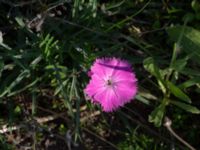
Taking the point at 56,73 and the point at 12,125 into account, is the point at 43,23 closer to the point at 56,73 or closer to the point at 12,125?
the point at 56,73

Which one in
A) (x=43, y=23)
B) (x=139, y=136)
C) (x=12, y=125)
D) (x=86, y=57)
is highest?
(x=43, y=23)

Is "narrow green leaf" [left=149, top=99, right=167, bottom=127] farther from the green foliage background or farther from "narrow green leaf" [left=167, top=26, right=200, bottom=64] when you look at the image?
"narrow green leaf" [left=167, top=26, right=200, bottom=64]

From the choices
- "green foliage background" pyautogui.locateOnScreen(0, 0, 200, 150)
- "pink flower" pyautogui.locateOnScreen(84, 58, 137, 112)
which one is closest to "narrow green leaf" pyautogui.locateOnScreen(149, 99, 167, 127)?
"green foliage background" pyautogui.locateOnScreen(0, 0, 200, 150)

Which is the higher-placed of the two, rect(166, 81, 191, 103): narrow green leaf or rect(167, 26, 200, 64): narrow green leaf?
rect(167, 26, 200, 64): narrow green leaf

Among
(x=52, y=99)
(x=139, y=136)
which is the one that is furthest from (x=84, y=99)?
(x=139, y=136)

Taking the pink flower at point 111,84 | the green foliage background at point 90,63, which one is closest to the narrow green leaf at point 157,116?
the green foliage background at point 90,63

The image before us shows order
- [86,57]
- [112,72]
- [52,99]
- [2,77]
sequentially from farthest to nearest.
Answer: [52,99]
[2,77]
[86,57]
[112,72]

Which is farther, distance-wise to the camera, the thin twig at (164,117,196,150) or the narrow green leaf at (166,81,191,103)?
the thin twig at (164,117,196,150)
